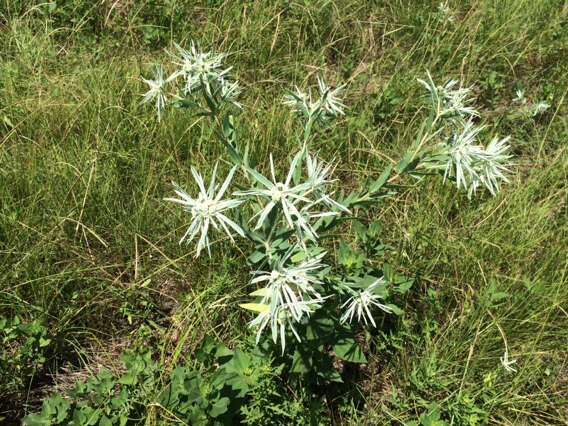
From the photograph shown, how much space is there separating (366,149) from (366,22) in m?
1.30

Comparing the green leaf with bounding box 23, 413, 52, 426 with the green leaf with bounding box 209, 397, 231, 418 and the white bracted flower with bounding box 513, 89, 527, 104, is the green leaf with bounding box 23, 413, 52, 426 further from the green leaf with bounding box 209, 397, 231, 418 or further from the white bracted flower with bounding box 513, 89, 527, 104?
the white bracted flower with bounding box 513, 89, 527, 104

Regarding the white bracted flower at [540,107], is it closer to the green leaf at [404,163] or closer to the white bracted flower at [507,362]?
the white bracted flower at [507,362]

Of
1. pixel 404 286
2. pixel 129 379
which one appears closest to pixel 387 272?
pixel 404 286

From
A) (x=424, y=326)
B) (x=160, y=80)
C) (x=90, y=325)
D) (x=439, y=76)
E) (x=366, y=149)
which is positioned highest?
(x=160, y=80)

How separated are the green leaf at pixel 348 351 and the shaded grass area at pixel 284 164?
0.25m

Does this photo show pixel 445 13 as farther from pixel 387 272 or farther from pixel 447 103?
pixel 387 272

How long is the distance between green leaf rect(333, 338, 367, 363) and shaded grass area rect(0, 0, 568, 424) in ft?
0.81

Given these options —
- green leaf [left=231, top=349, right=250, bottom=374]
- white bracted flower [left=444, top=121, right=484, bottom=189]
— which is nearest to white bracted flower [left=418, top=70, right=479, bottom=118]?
white bracted flower [left=444, top=121, right=484, bottom=189]

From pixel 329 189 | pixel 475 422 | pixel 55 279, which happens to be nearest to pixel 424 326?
pixel 475 422

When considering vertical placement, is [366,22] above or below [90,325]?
above

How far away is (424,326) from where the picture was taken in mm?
2084

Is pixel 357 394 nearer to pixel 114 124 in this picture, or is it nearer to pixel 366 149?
pixel 366 149

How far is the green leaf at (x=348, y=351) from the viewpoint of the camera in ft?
5.47

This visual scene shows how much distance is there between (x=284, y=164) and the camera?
2535mm
